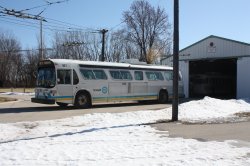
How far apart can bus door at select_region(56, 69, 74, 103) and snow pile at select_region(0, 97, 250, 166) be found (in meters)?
6.73

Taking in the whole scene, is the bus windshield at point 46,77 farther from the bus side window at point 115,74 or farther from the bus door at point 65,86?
the bus side window at point 115,74

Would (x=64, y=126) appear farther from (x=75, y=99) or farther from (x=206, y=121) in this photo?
(x=75, y=99)

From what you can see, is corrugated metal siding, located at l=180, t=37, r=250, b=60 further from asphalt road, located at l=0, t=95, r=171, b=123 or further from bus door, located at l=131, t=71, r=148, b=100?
asphalt road, located at l=0, t=95, r=171, b=123

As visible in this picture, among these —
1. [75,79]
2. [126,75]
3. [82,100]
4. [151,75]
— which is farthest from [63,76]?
[151,75]

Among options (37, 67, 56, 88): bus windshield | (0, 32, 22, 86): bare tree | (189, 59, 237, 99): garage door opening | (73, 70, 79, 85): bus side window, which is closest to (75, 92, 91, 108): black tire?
(73, 70, 79, 85): bus side window

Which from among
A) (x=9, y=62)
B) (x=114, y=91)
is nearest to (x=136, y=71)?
(x=114, y=91)

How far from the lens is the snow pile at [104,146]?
791cm

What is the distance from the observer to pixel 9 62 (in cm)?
8575

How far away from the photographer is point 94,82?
22719 mm

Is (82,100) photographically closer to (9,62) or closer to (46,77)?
(46,77)

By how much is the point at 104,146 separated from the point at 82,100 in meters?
12.8

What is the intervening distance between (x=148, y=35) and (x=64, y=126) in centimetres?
5494

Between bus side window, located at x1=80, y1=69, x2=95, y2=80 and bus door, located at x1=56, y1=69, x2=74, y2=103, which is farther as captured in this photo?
bus side window, located at x1=80, y1=69, x2=95, y2=80

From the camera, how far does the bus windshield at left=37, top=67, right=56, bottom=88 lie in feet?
69.2
